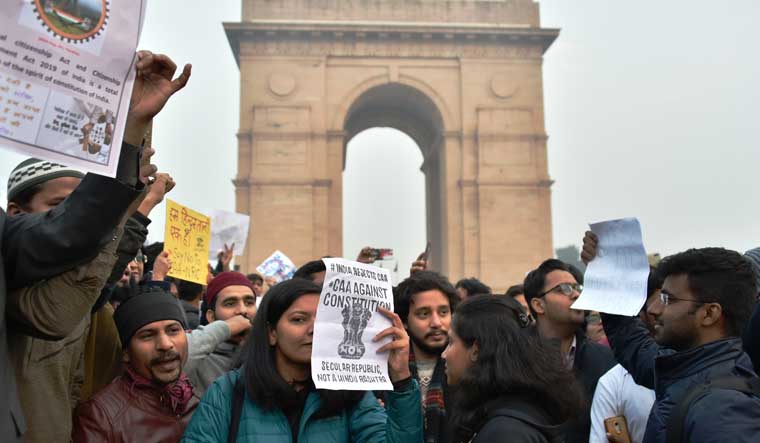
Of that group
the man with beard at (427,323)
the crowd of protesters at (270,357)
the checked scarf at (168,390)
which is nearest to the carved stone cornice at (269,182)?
the man with beard at (427,323)

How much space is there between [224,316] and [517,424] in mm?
2920

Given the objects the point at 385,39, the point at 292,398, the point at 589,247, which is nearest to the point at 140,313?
the point at 292,398

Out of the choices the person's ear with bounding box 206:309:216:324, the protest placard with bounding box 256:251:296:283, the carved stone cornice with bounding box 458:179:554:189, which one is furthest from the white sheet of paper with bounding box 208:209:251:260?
the carved stone cornice with bounding box 458:179:554:189

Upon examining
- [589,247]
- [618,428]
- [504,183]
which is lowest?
[618,428]

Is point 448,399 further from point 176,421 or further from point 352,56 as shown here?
point 352,56

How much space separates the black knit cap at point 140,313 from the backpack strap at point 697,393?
2276 mm

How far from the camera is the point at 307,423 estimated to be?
2656 millimetres

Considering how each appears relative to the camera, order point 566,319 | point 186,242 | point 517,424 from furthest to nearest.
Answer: point 186,242 < point 566,319 < point 517,424

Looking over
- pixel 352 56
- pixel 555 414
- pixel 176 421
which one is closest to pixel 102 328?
pixel 176 421

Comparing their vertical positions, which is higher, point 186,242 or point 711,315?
point 186,242

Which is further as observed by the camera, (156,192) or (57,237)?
(156,192)

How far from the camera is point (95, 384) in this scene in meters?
3.15

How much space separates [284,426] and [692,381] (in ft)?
5.36

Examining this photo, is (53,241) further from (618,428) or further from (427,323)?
(618,428)
